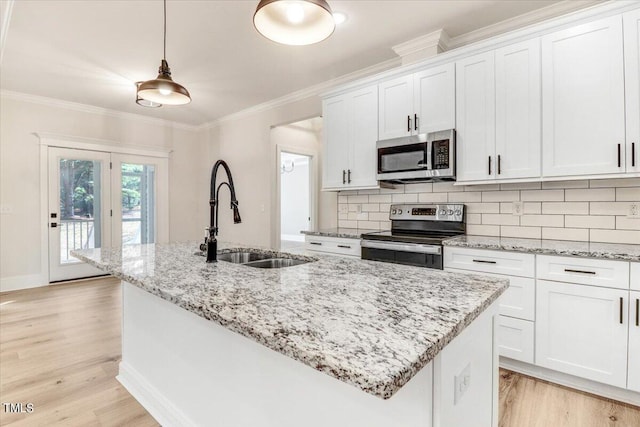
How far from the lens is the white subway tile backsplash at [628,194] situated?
7.28ft

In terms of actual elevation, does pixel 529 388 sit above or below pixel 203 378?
below

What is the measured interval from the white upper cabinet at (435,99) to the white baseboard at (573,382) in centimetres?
183

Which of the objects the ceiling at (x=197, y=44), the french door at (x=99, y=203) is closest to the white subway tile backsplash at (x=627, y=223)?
the ceiling at (x=197, y=44)

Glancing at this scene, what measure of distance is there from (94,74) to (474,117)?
399cm

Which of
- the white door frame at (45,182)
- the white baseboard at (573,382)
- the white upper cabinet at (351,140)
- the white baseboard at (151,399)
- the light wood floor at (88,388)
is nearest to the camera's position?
the white baseboard at (151,399)

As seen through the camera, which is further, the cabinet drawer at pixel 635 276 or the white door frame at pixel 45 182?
the white door frame at pixel 45 182

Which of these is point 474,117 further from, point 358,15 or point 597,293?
point 597,293

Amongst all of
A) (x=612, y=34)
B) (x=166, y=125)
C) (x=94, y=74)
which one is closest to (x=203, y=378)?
(x=612, y=34)

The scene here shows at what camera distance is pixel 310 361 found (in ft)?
2.15

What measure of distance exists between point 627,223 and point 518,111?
1.04m

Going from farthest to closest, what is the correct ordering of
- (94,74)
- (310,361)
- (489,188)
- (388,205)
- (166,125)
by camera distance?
1. (166,125)
2. (94,74)
3. (388,205)
4. (489,188)
5. (310,361)

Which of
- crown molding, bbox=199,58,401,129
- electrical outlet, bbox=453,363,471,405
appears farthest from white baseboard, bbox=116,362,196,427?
crown molding, bbox=199,58,401,129

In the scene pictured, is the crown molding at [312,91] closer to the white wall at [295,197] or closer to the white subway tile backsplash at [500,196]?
the white subway tile backsplash at [500,196]

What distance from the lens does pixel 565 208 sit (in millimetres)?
2463
